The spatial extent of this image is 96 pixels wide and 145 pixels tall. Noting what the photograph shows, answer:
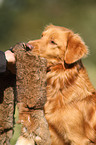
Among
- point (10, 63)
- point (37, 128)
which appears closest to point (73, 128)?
point (37, 128)

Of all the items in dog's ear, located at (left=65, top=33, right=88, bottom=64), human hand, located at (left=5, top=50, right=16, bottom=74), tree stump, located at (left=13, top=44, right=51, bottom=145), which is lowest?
tree stump, located at (left=13, top=44, right=51, bottom=145)

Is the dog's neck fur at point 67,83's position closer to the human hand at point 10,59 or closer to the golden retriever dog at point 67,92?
the golden retriever dog at point 67,92

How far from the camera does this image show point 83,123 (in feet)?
6.97

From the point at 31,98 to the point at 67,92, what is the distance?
0.81 meters

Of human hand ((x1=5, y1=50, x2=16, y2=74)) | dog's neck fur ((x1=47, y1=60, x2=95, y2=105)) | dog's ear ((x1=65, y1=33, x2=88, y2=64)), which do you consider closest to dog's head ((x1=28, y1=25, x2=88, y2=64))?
dog's ear ((x1=65, y1=33, x2=88, y2=64))

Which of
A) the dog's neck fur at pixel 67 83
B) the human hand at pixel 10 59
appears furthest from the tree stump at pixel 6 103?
the dog's neck fur at pixel 67 83

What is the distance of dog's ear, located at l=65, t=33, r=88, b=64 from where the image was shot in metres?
2.16

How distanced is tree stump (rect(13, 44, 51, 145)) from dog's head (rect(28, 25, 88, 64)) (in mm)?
637

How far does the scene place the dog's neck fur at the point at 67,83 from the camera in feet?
7.11

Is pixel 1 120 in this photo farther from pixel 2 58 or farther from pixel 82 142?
pixel 82 142

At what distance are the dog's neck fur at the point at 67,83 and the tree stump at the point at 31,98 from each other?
2.32ft

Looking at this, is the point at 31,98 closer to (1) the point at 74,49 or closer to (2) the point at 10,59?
(2) the point at 10,59

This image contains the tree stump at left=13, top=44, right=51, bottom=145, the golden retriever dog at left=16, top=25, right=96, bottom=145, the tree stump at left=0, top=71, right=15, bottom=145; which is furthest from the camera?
the golden retriever dog at left=16, top=25, right=96, bottom=145

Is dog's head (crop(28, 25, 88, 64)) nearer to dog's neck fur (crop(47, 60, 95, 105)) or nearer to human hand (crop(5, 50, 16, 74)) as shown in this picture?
dog's neck fur (crop(47, 60, 95, 105))
